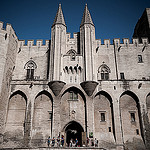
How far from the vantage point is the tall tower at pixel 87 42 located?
21.4 m

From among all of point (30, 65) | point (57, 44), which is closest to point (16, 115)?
point (30, 65)

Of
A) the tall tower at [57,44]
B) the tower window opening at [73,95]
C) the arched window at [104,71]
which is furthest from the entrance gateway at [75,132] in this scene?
the arched window at [104,71]

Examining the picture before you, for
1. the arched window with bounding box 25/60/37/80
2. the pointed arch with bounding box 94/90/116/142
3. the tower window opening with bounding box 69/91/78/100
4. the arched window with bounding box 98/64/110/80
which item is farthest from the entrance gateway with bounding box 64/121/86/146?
the arched window with bounding box 25/60/37/80

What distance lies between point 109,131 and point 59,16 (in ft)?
55.2

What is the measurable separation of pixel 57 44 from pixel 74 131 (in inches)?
430

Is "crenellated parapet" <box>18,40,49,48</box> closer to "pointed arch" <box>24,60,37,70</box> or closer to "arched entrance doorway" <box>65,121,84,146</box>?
"pointed arch" <box>24,60,37,70</box>

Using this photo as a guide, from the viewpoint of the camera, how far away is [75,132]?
66.5 ft

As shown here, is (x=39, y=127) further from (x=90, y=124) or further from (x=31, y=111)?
(x=90, y=124)

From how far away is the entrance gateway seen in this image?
19.4m

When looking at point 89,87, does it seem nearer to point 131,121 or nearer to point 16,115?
point 131,121

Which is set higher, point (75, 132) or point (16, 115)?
point (16, 115)

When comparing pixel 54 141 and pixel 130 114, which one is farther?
pixel 130 114

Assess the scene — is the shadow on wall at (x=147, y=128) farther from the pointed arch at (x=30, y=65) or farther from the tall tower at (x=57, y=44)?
the pointed arch at (x=30, y=65)

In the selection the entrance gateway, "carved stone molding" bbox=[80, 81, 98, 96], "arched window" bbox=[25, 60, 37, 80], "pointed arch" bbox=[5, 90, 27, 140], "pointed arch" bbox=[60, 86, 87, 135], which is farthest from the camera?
"arched window" bbox=[25, 60, 37, 80]
